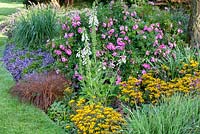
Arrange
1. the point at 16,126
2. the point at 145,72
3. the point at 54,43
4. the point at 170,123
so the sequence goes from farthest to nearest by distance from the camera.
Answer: the point at 54,43
the point at 145,72
the point at 16,126
the point at 170,123

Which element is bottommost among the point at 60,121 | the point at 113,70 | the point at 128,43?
the point at 60,121

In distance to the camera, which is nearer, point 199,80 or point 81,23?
point 199,80

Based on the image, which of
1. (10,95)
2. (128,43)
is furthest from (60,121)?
(128,43)

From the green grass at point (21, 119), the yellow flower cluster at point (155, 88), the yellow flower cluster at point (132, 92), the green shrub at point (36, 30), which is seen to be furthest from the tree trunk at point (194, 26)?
the green shrub at point (36, 30)

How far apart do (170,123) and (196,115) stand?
37 cm

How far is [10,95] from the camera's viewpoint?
6.36 meters

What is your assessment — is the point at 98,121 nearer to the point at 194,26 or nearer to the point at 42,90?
the point at 42,90

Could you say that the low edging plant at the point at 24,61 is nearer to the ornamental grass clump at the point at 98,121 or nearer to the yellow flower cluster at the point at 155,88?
the yellow flower cluster at the point at 155,88

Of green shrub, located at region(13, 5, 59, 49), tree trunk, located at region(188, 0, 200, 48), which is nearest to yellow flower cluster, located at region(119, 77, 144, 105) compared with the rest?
tree trunk, located at region(188, 0, 200, 48)

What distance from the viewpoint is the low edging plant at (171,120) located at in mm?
3902

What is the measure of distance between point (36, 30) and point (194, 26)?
12.3 feet

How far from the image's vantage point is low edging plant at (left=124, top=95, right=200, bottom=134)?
390 cm

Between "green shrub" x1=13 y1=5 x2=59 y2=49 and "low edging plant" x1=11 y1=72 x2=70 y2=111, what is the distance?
2834 mm

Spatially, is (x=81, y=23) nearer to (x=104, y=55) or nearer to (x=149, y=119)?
(x=104, y=55)
